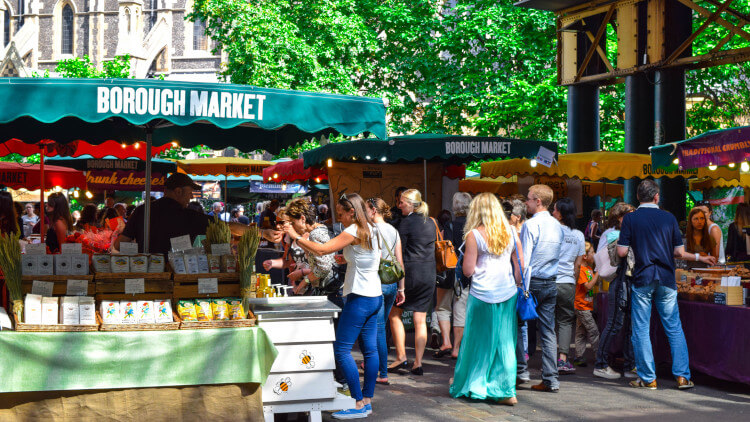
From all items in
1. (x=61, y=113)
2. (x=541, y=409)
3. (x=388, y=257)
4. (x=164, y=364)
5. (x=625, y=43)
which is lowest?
(x=541, y=409)

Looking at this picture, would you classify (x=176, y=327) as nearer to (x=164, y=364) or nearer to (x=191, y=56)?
(x=164, y=364)

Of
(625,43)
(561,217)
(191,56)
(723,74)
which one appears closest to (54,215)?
(561,217)

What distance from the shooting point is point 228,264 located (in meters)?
6.38

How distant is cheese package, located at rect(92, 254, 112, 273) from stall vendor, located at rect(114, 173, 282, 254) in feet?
3.75

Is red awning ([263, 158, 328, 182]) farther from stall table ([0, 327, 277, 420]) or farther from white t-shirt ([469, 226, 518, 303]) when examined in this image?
stall table ([0, 327, 277, 420])

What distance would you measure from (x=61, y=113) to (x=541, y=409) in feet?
14.4

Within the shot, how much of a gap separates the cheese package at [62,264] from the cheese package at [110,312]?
330 mm

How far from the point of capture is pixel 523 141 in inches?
485

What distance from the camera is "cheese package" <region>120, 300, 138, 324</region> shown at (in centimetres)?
607

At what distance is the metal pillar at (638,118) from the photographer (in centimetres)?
1623

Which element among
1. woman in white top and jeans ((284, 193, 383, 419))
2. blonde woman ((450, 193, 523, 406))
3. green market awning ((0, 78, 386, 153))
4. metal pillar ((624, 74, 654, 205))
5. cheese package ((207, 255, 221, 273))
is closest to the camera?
green market awning ((0, 78, 386, 153))

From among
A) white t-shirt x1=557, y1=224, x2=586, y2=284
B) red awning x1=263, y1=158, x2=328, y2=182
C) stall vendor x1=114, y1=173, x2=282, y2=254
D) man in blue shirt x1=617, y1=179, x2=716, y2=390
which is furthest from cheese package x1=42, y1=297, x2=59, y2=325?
red awning x1=263, y1=158, x2=328, y2=182

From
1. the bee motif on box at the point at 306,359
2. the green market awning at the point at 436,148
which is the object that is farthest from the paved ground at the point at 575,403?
the green market awning at the point at 436,148

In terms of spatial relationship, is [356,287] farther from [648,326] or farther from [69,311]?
[648,326]
